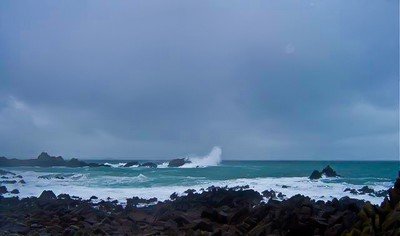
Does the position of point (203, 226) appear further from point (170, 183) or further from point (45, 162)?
point (45, 162)

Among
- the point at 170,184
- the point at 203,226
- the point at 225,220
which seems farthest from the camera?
the point at 170,184

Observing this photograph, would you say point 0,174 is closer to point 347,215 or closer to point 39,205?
point 39,205

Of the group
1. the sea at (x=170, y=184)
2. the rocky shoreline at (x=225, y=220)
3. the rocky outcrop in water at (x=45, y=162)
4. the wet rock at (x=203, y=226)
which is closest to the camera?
the rocky shoreline at (x=225, y=220)

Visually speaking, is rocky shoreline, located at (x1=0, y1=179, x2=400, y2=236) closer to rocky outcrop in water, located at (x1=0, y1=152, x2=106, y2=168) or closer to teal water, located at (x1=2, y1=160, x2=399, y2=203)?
teal water, located at (x1=2, y1=160, x2=399, y2=203)

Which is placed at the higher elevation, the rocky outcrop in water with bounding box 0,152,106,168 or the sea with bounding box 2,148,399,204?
the rocky outcrop in water with bounding box 0,152,106,168

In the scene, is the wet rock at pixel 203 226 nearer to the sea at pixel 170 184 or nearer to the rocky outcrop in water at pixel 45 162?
the sea at pixel 170 184

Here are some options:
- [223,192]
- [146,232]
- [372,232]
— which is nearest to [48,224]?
[146,232]

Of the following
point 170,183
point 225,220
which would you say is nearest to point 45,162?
point 170,183

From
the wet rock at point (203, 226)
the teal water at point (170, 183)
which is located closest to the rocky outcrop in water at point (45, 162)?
the teal water at point (170, 183)

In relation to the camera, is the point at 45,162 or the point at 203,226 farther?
the point at 45,162

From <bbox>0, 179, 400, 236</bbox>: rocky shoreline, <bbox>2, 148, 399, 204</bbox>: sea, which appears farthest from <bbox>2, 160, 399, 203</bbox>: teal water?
<bbox>0, 179, 400, 236</bbox>: rocky shoreline

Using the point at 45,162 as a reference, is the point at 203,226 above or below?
below

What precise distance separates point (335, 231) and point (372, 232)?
71cm

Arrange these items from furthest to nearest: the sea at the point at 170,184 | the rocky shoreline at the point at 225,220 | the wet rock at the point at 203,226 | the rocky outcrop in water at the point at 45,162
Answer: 1. the rocky outcrop in water at the point at 45,162
2. the sea at the point at 170,184
3. the wet rock at the point at 203,226
4. the rocky shoreline at the point at 225,220
